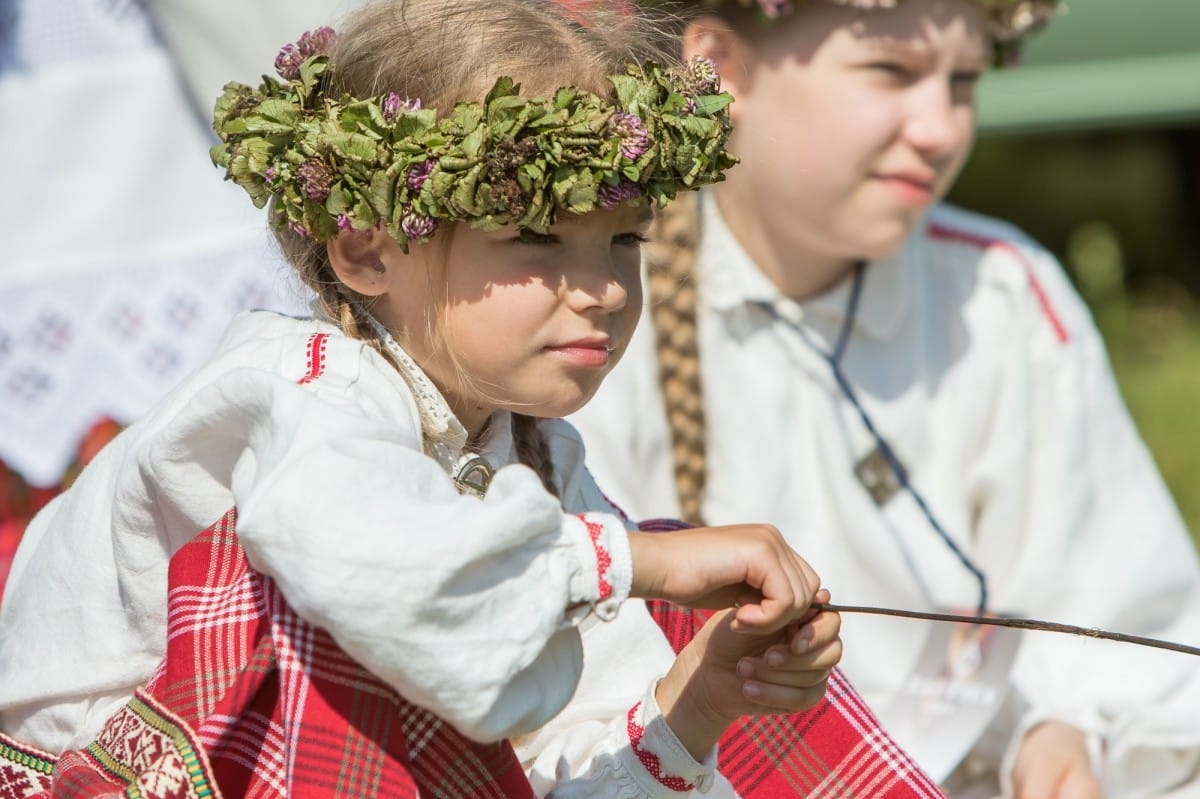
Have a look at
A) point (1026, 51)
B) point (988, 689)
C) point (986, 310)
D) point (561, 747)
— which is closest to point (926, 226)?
point (986, 310)

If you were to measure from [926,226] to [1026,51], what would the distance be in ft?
7.85

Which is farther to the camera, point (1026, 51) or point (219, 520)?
point (1026, 51)

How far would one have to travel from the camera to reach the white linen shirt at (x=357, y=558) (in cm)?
127

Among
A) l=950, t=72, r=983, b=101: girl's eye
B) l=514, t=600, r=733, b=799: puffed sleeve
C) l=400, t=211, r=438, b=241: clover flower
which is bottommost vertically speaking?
l=514, t=600, r=733, b=799: puffed sleeve

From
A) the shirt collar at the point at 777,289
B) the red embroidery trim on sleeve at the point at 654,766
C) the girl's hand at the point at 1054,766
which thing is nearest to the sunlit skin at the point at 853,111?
Result: the shirt collar at the point at 777,289

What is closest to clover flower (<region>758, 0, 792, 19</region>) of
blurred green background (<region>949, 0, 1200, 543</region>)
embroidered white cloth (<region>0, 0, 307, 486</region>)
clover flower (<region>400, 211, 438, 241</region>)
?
embroidered white cloth (<region>0, 0, 307, 486</region>)

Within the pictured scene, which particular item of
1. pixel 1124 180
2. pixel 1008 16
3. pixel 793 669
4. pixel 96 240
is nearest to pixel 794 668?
pixel 793 669

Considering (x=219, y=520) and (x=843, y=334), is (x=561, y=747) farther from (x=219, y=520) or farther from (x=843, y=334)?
(x=843, y=334)

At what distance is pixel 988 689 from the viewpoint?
2297mm

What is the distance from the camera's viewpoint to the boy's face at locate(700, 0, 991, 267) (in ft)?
7.77

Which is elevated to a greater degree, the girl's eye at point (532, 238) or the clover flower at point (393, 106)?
the clover flower at point (393, 106)

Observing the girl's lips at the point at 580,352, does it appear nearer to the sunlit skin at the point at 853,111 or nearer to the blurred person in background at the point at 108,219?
the sunlit skin at the point at 853,111

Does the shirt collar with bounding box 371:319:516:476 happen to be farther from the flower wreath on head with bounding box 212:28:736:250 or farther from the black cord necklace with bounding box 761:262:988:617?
the black cord necklace with bounding box 761:262:988:617

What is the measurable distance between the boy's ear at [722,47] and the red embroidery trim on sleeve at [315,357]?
105cm
